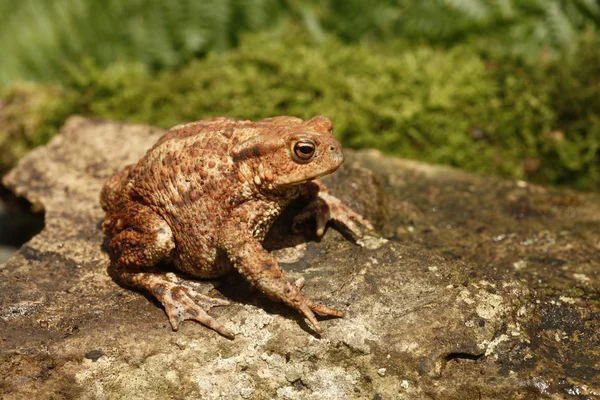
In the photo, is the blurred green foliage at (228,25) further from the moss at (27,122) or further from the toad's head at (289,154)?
the toad's head at (289,154)

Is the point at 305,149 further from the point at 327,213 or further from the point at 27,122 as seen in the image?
the point at 27,122

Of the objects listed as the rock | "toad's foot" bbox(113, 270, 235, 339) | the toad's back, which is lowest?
the rock

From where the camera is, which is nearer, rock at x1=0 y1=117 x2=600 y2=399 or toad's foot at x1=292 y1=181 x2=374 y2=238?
rock at x1=0 y1=117 x2=600 y2=399

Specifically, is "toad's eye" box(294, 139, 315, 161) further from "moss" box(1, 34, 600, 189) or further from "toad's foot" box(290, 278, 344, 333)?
"moss" box(1, 34, 600, 189)

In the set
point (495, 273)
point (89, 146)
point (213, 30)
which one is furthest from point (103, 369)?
point (213, 30)

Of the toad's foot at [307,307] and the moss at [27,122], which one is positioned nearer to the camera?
the toad's foot at [307,307]

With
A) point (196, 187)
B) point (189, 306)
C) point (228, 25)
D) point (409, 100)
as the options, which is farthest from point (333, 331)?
point (228, 25)

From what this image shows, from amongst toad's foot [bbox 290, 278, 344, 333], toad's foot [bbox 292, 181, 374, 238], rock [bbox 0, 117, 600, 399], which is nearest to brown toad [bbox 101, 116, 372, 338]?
toad's foot [bbox 290, 278, 344, 333]

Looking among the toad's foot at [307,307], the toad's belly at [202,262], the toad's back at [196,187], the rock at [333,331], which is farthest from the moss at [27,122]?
the toad's foot at [307,307]
